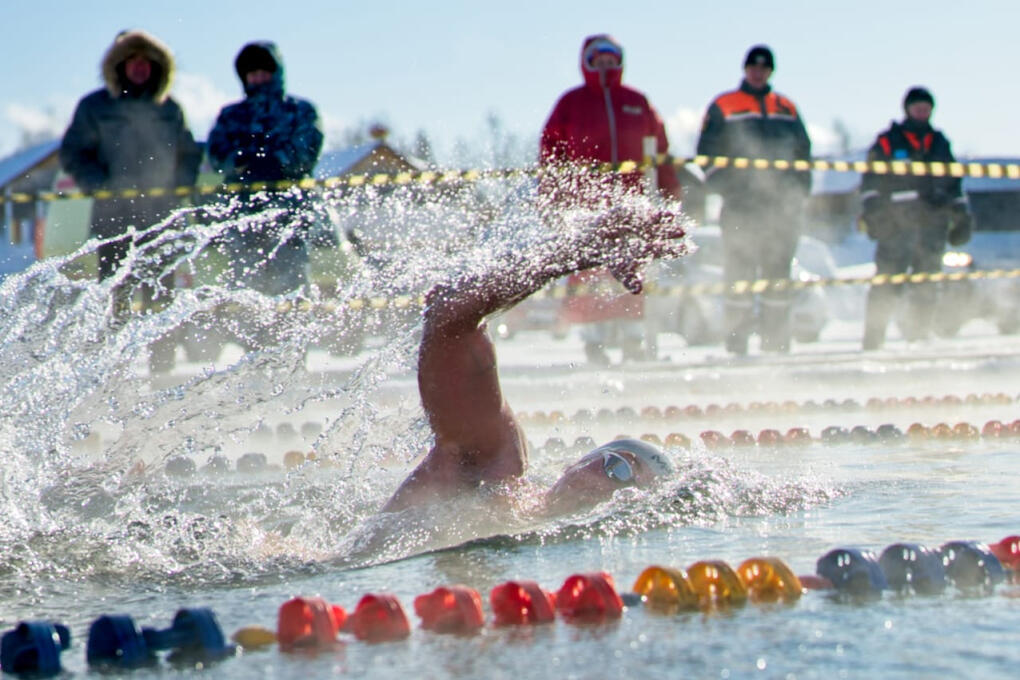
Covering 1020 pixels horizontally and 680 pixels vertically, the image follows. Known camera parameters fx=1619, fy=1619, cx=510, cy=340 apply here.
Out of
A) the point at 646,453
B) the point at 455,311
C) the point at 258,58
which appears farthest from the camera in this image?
the point at 258,58

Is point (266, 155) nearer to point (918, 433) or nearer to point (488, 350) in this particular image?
point (918, 433)

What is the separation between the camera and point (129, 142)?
8.96m

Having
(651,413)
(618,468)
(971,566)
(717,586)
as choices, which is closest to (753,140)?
(651,413)

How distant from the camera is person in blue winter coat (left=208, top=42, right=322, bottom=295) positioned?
8.91m

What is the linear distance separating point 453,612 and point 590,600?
27 centimetres

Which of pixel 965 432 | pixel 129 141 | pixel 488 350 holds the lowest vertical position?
pixel 965 432

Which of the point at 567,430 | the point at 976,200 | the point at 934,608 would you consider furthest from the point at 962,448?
the point at 976,200

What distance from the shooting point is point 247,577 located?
3.85 m

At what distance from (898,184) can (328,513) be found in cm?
789

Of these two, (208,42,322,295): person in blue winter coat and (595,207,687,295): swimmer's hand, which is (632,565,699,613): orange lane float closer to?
(595,207,687,295): swimmer's hand

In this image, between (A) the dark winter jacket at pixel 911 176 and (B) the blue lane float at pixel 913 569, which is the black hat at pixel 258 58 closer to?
(A) the dark winter jacket at pixel 911 176

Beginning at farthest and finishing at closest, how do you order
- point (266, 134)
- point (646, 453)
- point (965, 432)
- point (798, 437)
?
point (266, 134) → point (798, 437) → point (965, 432) → point (646, 453)

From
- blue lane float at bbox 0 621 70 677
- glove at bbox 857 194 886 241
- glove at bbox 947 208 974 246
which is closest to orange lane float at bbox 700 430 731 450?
blue lane float at bbox 0 621 70 677

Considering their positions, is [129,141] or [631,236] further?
[129,141]
